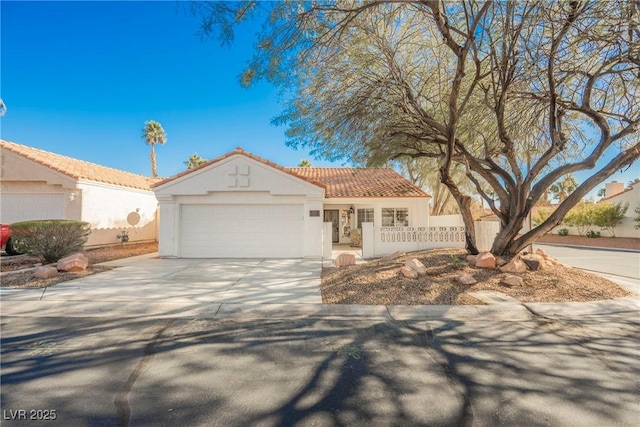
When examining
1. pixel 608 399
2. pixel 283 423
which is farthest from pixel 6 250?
pixel 608 399

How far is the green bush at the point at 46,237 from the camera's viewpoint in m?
9.32

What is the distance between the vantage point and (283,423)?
8.95 feet

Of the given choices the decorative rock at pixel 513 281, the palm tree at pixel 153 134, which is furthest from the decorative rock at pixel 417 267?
the palm tree at pixel 153 134

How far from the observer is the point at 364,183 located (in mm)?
17797

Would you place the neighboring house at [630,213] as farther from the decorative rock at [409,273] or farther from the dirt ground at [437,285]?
the decorative rock at [409,273]

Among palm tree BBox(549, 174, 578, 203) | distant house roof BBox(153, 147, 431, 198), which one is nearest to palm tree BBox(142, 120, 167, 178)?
distant house roof BBox(153, 147, 431, 198)

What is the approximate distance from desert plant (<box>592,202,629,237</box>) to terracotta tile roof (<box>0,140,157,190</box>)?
33.1m

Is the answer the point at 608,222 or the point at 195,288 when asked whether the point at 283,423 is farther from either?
the point at 608,222

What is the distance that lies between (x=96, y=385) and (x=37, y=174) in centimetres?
1601

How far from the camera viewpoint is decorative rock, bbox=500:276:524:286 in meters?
7.09

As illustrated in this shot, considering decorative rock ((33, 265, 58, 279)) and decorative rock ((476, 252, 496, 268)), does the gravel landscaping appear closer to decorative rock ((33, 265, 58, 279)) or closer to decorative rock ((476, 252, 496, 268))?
decorative rock ((476, 252, 496, 268))

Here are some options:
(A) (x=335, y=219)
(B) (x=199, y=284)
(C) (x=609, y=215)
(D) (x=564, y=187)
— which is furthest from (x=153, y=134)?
(D) (x=564, y=187)

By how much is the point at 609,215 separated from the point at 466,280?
24724 mm

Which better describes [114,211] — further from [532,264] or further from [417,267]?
[532,264]
